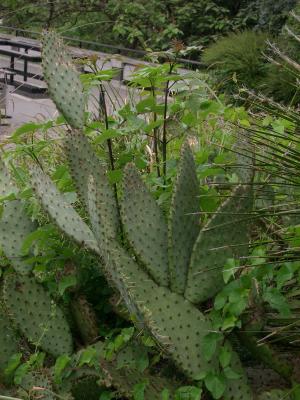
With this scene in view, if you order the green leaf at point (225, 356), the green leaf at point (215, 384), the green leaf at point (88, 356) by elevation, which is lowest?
the green leaf at point (88, 356)

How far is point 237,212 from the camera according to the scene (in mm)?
2496

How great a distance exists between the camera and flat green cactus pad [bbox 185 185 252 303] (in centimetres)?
249

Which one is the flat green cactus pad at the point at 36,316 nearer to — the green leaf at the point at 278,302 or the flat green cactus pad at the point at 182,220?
the flat green cactus pad at the point at 182,220

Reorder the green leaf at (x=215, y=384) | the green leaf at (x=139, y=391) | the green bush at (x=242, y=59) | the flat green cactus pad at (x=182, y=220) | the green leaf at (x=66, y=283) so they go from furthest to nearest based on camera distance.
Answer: the green bush at (x=242, y=59), the green leaf at (x=66, y=283), the flat green cactus pad at (x=182, y=220), the green leaf at (x=139, y=391), the green leaf at (x=215, y=384)

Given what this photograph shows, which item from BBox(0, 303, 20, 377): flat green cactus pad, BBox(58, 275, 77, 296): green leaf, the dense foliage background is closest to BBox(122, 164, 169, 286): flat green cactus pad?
BBox(58, 275, 77, 296): green leaf

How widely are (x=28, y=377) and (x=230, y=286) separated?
32.7 inches

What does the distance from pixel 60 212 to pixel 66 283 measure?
28cm

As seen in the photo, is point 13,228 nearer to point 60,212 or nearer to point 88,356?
point 60,212

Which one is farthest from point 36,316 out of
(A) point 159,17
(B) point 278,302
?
(A) point 159,17

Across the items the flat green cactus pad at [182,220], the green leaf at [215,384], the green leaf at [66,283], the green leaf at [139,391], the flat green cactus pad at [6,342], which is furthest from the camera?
the flat green cactus pad at [6,342]

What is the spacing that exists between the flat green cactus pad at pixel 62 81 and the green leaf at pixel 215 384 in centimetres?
115

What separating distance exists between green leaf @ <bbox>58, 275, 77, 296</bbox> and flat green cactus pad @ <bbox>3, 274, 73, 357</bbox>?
10 centimetres

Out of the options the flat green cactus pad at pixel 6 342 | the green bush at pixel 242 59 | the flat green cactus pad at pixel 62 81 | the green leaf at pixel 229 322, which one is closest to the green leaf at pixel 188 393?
the green leaf at pixel 229 322

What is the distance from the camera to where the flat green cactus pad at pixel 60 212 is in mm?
2686
